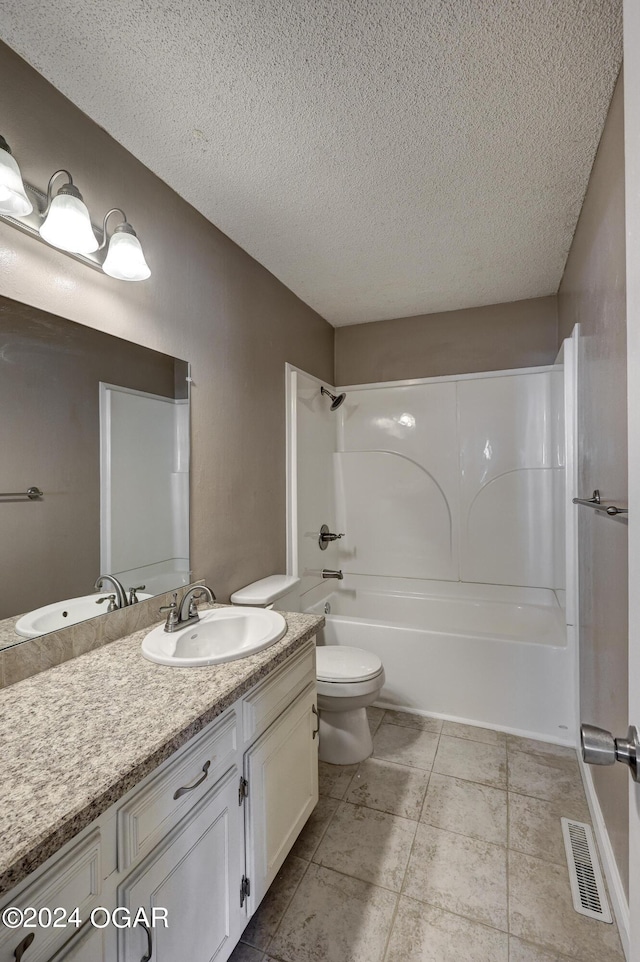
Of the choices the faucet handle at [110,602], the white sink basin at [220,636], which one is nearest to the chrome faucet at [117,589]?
the faucet handle at [110,602]

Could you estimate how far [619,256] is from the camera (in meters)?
1.30

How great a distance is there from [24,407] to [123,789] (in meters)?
0.96

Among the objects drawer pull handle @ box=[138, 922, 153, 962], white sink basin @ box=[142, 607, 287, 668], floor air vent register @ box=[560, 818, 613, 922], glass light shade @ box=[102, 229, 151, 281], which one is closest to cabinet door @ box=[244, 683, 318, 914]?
white sink basin @ box=[142, 607, 287, 668]

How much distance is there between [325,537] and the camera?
10.3 feet

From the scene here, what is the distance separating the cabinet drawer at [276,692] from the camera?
1.21 metres

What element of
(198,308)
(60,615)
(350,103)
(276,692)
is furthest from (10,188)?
(276,692)

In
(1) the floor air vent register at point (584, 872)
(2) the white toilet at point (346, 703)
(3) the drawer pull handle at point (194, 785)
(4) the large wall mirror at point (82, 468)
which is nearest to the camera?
(3) the drawer pull handle at point (194, 785)

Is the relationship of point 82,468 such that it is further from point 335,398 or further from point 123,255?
point 335,398

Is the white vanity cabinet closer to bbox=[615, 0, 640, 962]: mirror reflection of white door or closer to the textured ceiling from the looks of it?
bbox=[615, 0, 640, 962]: mirror reflection of white door

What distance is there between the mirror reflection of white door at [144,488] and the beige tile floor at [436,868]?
1.12 metres

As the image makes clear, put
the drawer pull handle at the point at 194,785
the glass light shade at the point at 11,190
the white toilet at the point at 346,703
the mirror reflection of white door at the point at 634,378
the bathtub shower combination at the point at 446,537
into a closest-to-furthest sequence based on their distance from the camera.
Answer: the mirror reflection of white door at the point at 634,378
the drawer pull handle at the point at 194,785
the glass light shade at the point at 11,190
the white toilet at the point at 346,703
the bathtub shower combination at the point at 446,537

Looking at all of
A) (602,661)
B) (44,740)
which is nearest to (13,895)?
(44,740)

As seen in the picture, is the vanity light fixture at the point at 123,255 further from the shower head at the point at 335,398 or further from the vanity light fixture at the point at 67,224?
the shower head at the point at 335,398

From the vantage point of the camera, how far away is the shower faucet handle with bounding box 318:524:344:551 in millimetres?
3096
